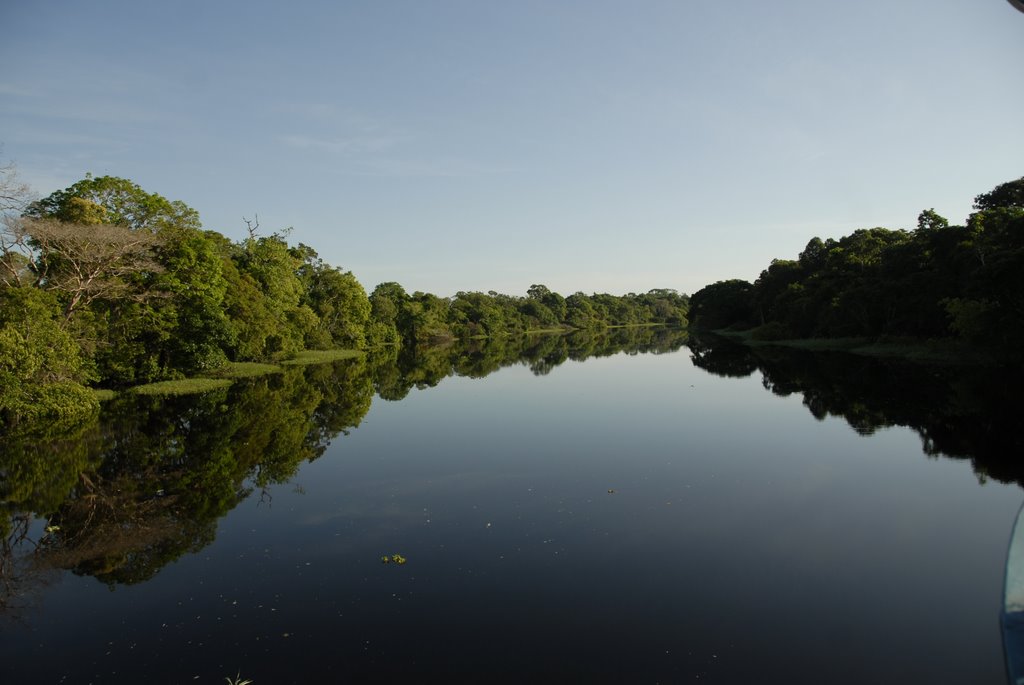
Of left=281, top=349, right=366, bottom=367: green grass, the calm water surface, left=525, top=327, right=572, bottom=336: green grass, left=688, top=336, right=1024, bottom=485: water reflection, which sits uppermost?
left=525, top=327, right=572, bottom=336: green grass

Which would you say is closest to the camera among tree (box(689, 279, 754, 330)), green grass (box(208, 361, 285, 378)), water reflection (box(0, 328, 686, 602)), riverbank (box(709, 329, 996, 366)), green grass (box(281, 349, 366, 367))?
water reflection (box(0, 328, 686, 602))

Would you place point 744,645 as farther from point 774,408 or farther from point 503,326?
point 503,326

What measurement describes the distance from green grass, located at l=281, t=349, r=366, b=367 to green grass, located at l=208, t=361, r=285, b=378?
19.5 feet

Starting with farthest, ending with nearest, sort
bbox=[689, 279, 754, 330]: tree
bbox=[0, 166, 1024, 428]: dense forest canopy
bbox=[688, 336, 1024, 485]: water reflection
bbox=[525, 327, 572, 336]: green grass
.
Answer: bbox=[525, 327, 572, 336]: green grass
bbox=[689, 279, 754, 330]: tree
bbox=[0, 166, 1024, 428]: dense forest canopy
bbox=[688, 336, 1024, 485]: water reflection

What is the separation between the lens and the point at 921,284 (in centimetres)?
4119

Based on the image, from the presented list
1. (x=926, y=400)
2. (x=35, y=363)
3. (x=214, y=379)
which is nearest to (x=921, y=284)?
(x=926, y=400)

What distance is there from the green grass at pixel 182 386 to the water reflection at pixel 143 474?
2.39m

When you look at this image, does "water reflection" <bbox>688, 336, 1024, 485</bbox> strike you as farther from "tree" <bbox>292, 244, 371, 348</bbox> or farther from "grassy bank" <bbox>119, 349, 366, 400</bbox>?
"tree" <bbox>292, 244, 371, 348</bbox>

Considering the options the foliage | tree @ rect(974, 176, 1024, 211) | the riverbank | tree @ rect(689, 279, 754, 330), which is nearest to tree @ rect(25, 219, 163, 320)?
→ the foliage

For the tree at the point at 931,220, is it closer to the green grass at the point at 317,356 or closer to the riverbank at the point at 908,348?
the riverbank at the point at 908,348

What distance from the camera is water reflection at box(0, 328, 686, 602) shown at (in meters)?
10.9

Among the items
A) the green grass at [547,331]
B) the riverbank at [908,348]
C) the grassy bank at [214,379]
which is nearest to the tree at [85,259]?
the grassy bank at [214,379]

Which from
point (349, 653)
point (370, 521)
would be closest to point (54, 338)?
point (370, 521)

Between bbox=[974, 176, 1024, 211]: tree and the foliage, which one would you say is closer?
the foliage
